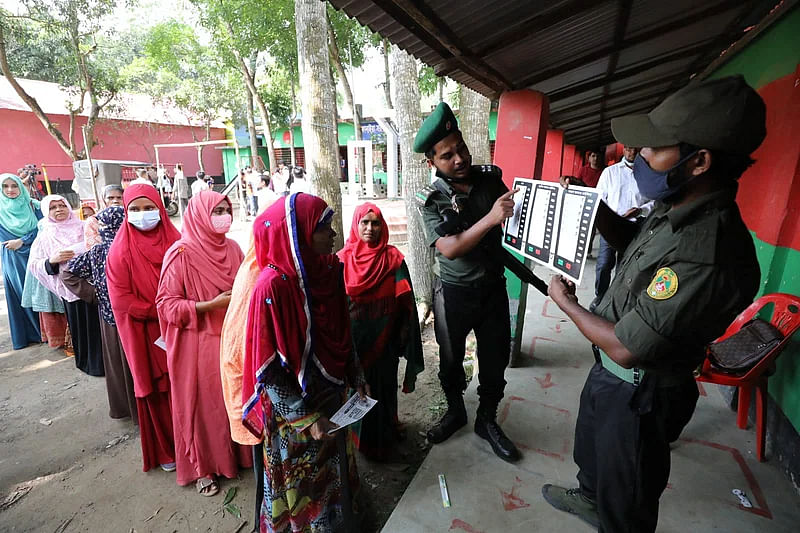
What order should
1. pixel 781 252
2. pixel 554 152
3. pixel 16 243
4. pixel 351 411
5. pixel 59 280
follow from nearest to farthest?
pixel 351 411
pixel 781 252
pixel 59 280
pixel 16 243
pixel 554 152

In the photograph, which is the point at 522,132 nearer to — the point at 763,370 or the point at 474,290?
the point at 474,290

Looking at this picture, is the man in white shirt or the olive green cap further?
the man in white shirt

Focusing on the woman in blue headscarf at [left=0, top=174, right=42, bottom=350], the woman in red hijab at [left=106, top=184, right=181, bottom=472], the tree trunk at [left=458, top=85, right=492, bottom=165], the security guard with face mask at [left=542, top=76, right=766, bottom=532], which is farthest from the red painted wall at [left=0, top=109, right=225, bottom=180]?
the security guard with face mask at [left=542, top=76, right=766, bottom=532]

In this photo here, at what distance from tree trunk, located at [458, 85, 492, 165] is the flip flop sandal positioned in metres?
4.48

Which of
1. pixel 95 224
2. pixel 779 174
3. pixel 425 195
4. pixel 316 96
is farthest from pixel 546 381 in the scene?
pixel 95 224

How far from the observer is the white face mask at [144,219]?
2721 mm

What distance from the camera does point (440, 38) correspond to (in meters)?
2.33

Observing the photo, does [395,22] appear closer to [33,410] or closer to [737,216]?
[737,216]

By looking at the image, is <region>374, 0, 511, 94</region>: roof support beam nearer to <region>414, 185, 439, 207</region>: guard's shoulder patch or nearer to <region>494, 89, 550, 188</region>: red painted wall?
<region>494, 89, 550, 188</region>: red painted wall

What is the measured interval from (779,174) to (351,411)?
334 cm

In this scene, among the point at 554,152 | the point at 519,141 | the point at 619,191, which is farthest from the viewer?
the point at 554,152

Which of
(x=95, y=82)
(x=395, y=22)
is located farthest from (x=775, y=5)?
(x=95, y=82)

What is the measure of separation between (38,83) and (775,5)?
25428 millimetres

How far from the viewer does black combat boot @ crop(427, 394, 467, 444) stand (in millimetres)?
2662
